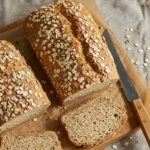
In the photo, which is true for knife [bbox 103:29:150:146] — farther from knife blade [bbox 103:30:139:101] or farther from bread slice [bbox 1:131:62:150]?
bread slice [bbox 1:131:62:150]

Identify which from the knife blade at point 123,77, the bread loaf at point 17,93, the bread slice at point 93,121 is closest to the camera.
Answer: the bread loaf at point 17,93

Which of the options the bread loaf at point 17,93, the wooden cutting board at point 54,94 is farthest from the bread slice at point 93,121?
the bread loaf at point 17,93

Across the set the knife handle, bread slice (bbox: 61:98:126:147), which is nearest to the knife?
the knife handle

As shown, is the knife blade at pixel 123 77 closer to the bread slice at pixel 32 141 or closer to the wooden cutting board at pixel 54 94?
the wooden cutting board at pixel 54 94

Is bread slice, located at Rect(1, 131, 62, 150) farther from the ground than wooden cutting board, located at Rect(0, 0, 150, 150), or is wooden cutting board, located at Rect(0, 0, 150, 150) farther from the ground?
wooden cutting board, located at Rect(0, 0, 150, 150)

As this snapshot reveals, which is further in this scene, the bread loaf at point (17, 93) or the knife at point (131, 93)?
the knife at point (131, 93)

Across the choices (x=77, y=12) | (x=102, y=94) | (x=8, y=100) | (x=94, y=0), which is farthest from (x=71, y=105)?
(x=94, y=0)
